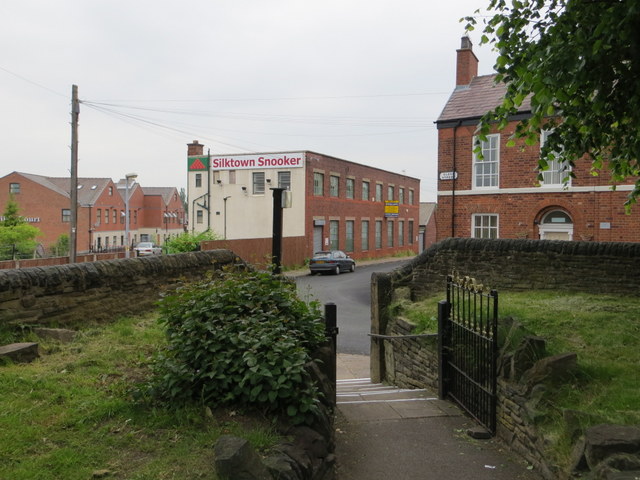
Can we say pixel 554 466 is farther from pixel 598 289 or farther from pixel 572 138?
pixel 598 289

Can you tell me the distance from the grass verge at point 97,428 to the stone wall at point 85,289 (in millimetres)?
1331

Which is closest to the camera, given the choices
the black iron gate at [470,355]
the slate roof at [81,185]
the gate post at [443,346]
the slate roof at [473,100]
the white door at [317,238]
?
the black iron gate at [470,355]

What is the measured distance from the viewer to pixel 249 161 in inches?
1661

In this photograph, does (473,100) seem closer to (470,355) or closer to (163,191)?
(470,355)

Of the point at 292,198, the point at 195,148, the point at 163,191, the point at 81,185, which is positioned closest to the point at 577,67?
the point at 292,198

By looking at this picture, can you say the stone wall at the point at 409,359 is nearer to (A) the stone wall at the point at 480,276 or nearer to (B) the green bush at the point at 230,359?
(A) the stone wall at the point at 480,276

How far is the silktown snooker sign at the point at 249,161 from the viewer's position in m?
41.0

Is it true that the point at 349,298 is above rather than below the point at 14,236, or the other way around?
below

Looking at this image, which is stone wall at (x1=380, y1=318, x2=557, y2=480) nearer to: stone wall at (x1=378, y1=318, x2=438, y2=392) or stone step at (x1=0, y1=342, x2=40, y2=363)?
stone wall at (x1=378, y1=318, x2=438, y2=392)

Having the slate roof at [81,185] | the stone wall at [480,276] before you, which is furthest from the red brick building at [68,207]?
the stone wall at [480,276]

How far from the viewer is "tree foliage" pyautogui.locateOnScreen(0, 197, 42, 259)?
122ft

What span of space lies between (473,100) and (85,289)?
1833 centimetres

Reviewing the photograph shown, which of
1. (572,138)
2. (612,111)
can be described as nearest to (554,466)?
(612,111)

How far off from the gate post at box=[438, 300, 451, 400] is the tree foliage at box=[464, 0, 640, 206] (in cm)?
244
